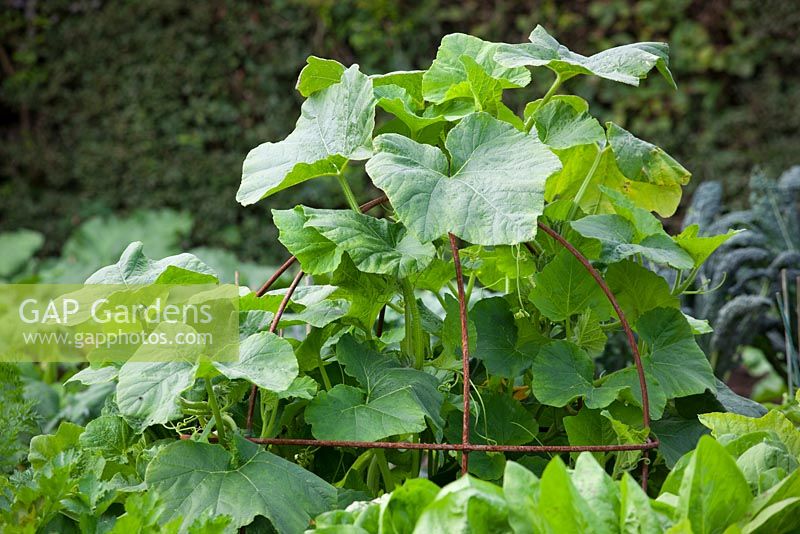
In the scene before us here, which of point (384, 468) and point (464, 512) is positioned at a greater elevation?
point (464, 512)

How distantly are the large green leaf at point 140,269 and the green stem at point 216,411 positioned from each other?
16 centimetres

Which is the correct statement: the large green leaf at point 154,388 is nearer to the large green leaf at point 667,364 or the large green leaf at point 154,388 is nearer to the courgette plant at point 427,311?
the courgette plant at point 427,311

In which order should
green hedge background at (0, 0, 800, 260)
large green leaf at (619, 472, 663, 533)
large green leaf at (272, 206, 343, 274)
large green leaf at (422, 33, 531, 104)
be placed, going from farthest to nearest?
1. green hedge background at (0, 0, 800, 260)
2. large green leaf at (422, 33, 531, 104)
3. large green leaf at (272, 206, 343, 274)
4. large green leaf at (619, 472, 663, 533)

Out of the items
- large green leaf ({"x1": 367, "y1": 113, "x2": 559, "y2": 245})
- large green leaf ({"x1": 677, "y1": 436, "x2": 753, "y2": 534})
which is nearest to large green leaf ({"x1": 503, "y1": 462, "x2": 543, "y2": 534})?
large green leaf ({"x1": 677, "y1": 436, "x2": 753, "y2": 534})

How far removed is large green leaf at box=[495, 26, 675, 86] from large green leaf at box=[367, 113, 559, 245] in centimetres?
9

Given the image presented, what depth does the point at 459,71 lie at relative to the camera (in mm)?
1104

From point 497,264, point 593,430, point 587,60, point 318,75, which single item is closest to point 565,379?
point 593,430

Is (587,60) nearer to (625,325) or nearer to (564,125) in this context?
(564,125)

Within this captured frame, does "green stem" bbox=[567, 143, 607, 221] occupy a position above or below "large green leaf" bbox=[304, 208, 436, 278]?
below

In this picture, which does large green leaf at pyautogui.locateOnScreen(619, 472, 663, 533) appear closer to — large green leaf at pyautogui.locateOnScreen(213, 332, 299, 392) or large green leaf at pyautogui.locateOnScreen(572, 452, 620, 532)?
large green leaf at pyautogui.locateOnScreen(572, 452, 620, 532)

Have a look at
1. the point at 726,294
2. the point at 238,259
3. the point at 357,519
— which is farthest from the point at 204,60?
the point at 357,519

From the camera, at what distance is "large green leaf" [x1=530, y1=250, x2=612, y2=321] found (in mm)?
1034

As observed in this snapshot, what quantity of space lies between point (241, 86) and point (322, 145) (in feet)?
11.2

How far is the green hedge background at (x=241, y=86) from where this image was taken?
374cm
